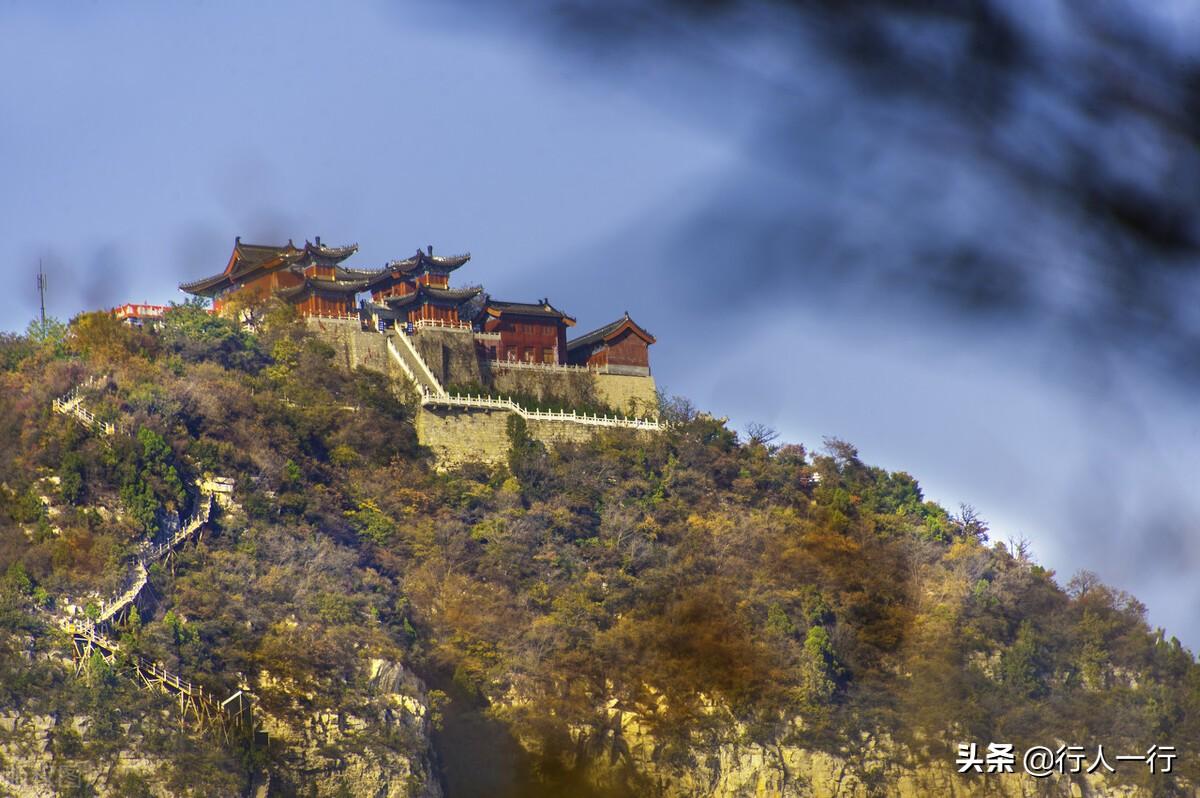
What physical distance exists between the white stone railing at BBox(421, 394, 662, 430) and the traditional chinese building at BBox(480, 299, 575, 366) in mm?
2588

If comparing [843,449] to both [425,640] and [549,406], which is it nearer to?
[549,406]

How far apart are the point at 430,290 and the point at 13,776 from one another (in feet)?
66.8

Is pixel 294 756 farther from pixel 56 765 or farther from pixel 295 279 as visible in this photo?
pixel 295 279

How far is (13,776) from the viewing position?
3494 cm

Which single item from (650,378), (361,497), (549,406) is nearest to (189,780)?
(361,497)

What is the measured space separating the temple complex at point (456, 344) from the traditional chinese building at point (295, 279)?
36 millimetres

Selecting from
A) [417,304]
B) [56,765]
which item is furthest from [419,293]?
[56,765]

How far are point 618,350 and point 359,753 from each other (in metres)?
17.4

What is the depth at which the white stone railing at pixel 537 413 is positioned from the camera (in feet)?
160

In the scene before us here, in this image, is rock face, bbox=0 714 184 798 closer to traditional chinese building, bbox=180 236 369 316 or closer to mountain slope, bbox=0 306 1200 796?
mountain slope, bbox=0 306 1200 796

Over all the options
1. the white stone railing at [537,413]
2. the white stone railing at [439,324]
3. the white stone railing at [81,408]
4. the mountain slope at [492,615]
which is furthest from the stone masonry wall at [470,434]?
the white stone railing at [81,408]

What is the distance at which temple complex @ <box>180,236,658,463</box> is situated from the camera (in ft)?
161

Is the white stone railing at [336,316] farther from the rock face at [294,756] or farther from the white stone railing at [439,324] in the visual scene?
the rock face at [294,756]

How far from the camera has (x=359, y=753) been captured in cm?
3841
